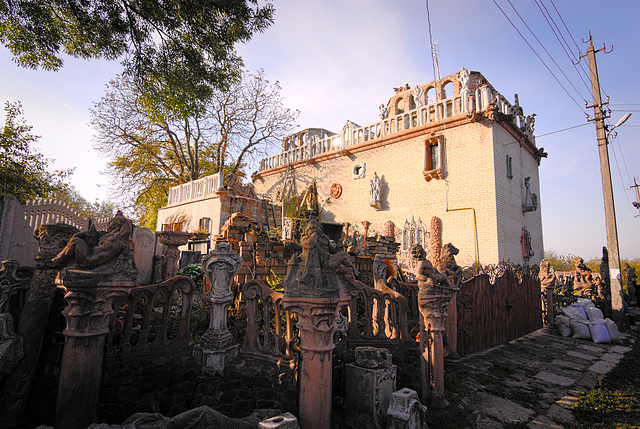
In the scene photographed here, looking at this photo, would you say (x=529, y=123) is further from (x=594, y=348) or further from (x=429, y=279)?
(x=429, y=279)

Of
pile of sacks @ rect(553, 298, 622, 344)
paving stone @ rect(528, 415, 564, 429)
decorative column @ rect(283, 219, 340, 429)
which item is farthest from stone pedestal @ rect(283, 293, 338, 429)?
pile of sacks @ rect(553, 298, 622, 344)

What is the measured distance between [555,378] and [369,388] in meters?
4.07

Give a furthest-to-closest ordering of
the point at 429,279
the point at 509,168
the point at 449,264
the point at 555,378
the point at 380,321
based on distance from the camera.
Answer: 1. the point at 509,168
2. the point at 449,264
3. the point at 555,378
4. the point at 380,321
5. the point at 429,279

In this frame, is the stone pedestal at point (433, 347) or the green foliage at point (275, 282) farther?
the green foliage at point (275, 282)

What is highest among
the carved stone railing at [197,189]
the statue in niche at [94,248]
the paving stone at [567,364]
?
the carved stone railing at [197,189]

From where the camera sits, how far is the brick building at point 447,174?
1209 cm

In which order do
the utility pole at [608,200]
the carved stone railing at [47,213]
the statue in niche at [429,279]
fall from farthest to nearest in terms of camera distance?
the utility pole at [608,200]
the carved stone railing at [47,213]
the statue in niche at [429,279]

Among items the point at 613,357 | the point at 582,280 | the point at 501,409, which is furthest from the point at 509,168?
the point at 501,409

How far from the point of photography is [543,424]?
3465mm

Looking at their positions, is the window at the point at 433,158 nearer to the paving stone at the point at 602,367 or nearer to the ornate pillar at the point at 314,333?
the paving stone at the point at 602,367

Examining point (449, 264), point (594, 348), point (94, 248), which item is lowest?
point (594, 348)

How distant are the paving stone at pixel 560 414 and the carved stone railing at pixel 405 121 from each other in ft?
37.0

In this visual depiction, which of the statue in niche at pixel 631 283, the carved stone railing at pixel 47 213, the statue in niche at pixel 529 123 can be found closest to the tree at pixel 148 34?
the carved stone railing at pixel 47 213

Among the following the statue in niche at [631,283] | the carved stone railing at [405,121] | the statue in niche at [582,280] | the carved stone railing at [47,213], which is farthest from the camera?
the statue in niche at [631,283]
